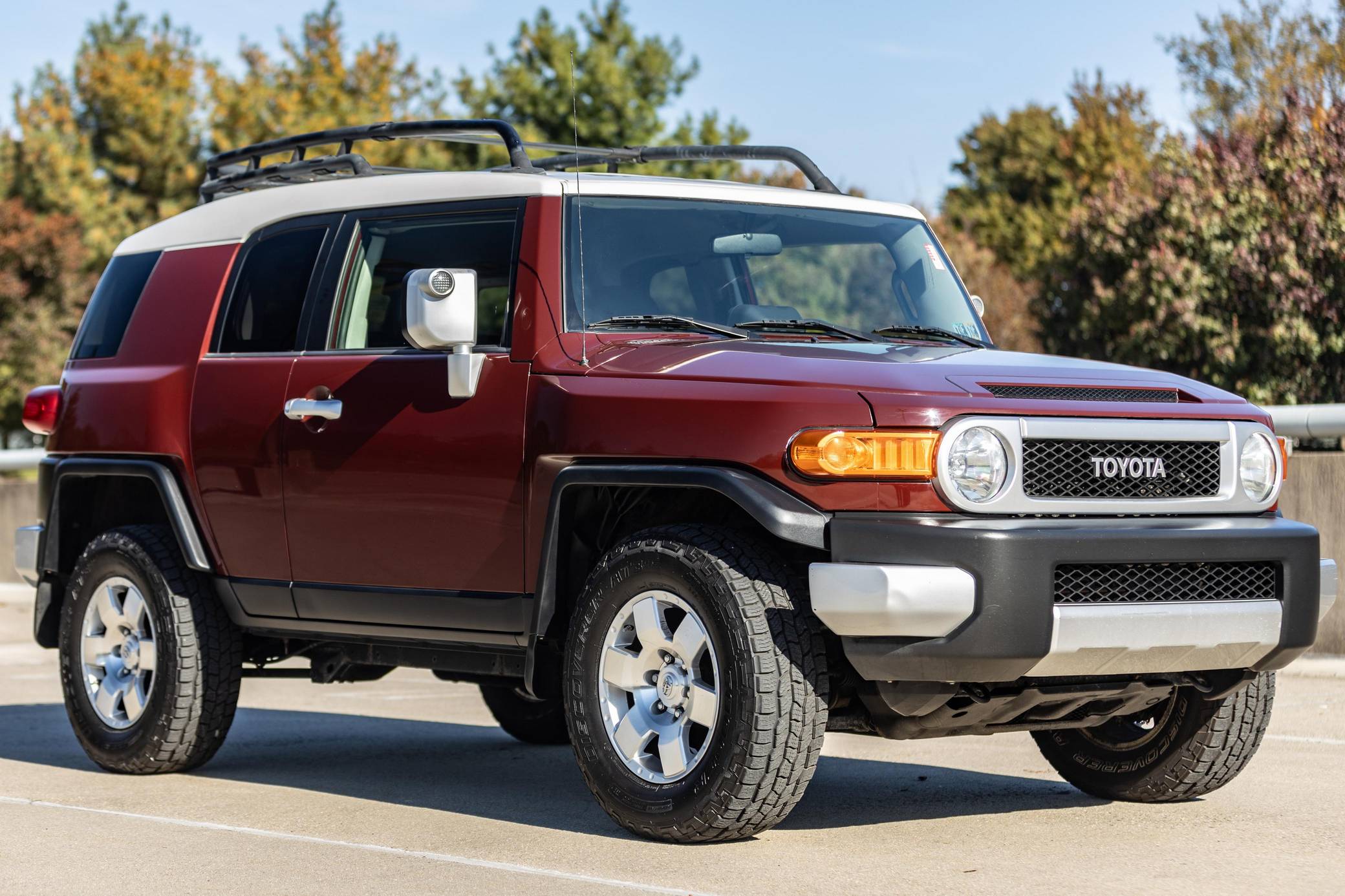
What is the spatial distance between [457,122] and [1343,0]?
2926cm

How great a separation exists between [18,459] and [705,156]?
10.7 metres

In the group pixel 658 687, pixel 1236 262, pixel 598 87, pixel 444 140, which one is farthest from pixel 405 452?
pixel 598 87

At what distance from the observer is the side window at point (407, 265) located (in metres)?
6.54

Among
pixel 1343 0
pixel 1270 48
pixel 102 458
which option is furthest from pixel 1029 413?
pixel 1270 48

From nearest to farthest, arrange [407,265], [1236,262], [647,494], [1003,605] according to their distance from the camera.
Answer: [1003,605] < [647,494] < [407,265] < [1236,262]

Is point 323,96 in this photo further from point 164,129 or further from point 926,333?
point 926,333

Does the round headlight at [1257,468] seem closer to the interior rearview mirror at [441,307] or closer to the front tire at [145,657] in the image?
the interior rearview mirror at [441,307]

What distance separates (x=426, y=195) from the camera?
270 inches

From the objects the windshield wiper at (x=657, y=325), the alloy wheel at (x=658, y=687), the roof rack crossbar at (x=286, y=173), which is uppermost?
the roof rack crossbar at (x=286, y=173)

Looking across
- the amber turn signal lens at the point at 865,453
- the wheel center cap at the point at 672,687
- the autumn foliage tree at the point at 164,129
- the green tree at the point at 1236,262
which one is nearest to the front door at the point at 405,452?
the wheel center cap at the point at 672,687

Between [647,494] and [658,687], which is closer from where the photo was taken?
[658,687]

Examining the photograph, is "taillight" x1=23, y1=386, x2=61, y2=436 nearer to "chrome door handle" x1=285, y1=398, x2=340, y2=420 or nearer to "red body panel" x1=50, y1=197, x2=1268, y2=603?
"red body panel" x1=50, y1=197, x2=1268, y2=603

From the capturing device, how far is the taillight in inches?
327

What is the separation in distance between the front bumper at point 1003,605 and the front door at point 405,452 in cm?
136
